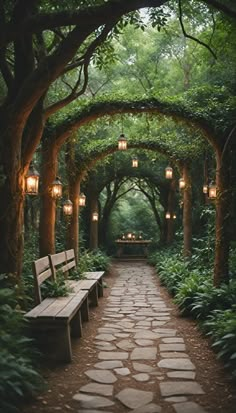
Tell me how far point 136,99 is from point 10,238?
13.6 ft

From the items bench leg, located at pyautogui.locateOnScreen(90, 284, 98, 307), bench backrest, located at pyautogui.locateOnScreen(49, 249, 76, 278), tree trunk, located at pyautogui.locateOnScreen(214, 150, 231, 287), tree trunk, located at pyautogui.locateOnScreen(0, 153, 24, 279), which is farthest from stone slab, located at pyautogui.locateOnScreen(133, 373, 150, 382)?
bench leg, located at pyautogui.locateOnScreen(90, 284, 98, 307)

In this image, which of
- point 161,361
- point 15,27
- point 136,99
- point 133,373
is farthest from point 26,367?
point 136,99

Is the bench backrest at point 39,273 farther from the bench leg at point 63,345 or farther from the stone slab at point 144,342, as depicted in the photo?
the stone slab at point 144,342

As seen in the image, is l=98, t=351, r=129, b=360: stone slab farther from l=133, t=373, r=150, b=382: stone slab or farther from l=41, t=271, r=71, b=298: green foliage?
l=41, t=271, r=71, b=298: green foliage

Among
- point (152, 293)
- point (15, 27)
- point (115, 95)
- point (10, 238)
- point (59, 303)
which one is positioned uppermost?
point (115, 95)

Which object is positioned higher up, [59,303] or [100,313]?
[59,303]

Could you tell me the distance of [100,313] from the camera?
7871mm

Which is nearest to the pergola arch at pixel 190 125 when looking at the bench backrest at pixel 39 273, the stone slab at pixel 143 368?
the bench backrest at pixel 39 273

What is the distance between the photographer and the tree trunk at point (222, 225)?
24.7 feet

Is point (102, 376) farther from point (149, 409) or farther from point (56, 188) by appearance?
point (56, 188)

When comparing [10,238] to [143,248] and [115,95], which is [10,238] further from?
[143,248]

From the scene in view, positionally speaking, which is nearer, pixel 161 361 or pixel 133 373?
pixel 133 373

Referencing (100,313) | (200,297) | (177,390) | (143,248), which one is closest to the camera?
(177,390)

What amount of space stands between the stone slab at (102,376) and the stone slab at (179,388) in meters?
0.56
